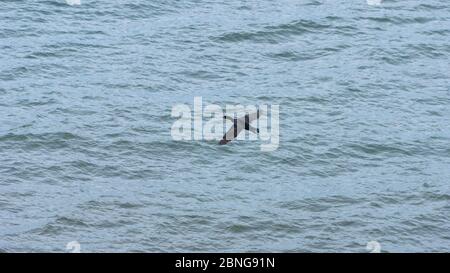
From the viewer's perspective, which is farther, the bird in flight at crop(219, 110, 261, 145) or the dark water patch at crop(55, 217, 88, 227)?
the bird in flight at crop(219, 110, 261, 145)

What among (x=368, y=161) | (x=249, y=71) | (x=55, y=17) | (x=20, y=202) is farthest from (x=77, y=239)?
(x=55, y=17)

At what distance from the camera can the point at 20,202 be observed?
87.4 ft

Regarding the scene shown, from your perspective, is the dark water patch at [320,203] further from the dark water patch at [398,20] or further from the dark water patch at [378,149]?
the dark water patch at [398,20]

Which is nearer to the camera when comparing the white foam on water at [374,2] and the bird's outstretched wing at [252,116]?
the bird's outstretched wing at [252,116]

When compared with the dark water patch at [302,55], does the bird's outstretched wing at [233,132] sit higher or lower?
lower

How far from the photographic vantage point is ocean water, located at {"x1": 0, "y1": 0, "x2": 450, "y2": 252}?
25875mm

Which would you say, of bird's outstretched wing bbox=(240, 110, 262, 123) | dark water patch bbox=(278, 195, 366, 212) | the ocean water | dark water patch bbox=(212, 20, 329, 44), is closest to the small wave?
the ocean water

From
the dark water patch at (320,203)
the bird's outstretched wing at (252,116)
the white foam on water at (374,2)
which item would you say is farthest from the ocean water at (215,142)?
the bird's outstretched wing at (252,116)

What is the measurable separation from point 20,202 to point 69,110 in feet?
22.7

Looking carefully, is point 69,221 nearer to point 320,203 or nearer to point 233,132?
point 320,203

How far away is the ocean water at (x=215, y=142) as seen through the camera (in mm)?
25875

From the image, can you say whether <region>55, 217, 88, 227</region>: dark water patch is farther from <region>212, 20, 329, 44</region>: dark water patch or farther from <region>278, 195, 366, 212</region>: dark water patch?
<region>212, 20, 329, 44</region>: dark water patch

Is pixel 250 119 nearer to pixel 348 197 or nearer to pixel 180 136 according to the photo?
pixel 180 136
